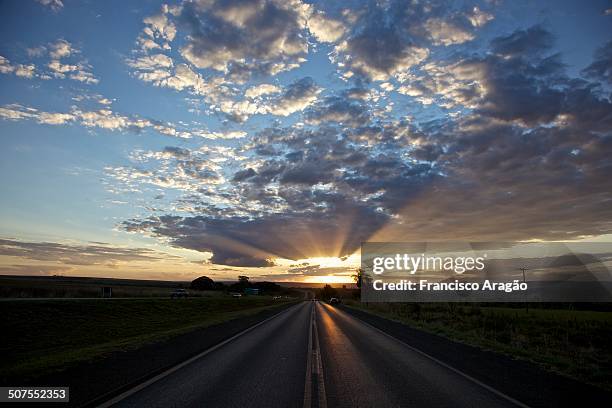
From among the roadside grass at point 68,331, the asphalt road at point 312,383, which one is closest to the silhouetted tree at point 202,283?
the roadside grass at point 68,331

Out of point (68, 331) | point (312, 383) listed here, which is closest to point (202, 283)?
point (68, 331)

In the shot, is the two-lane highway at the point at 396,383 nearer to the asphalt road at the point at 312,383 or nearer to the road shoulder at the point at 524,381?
the asphalt road at the point at 312,383

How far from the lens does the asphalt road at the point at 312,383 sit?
6980mm

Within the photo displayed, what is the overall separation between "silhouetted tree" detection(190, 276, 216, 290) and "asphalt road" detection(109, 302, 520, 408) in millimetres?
159625

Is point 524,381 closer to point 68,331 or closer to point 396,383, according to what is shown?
point 396,383

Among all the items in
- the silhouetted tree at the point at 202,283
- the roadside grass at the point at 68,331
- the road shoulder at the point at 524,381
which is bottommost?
the silhouetted tree at the point at 202,283

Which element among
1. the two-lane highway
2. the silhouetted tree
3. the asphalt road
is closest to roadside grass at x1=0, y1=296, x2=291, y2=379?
the asphalt road

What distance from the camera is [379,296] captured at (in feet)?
276

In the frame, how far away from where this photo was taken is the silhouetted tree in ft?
542

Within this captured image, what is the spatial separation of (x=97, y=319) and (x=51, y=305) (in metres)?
3.16

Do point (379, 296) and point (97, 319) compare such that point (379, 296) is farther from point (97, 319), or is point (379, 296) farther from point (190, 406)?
point (190, 406)

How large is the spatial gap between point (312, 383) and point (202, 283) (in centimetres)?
16581

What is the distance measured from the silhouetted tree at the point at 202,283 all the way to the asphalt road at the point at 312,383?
159625 millimetres

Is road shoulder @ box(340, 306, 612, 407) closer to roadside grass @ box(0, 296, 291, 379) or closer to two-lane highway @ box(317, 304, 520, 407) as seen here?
two-lane highway @ box(317, 304, 520, 407)
